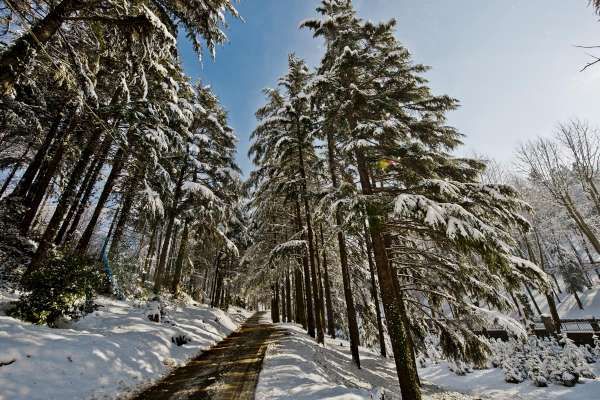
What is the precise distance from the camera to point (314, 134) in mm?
11352

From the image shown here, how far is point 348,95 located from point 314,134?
237 centimetres

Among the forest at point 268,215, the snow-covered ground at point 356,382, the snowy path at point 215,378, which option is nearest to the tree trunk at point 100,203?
the forest at point 268,215

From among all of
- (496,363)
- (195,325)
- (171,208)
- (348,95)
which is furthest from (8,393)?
(496,363)

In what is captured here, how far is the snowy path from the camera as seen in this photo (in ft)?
20.0

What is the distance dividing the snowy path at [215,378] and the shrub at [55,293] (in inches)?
141

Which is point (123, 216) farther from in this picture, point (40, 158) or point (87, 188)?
point (40, 158)

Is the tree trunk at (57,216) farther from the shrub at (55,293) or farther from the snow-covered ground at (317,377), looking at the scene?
the snow-covered ground at (317,377)

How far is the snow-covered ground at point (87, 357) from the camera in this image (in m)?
4.84

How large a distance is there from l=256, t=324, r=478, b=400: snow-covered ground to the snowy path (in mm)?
384

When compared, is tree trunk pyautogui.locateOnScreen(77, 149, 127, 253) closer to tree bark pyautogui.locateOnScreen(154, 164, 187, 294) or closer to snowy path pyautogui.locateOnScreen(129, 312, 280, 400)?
tree bark pyautogui.locateOnScreen(154, 164, 187, 294)

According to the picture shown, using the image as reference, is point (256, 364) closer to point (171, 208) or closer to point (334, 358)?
point (334, 358)

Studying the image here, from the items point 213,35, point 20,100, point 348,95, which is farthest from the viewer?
point 20,100

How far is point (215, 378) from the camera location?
7383 millimetres

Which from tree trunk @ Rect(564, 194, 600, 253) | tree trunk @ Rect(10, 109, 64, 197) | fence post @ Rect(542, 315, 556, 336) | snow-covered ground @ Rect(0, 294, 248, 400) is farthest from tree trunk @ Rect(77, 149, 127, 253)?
fence post @ Rect(542, 315, 556, 336)
